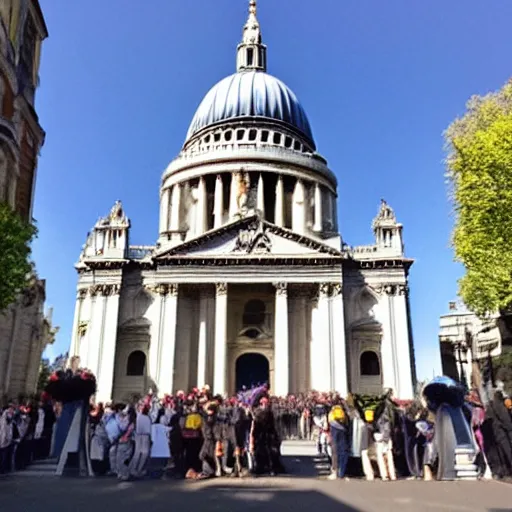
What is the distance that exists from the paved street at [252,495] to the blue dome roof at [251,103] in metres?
44.3

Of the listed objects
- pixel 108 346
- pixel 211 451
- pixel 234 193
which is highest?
pixel 234 193

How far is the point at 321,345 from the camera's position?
110 ft

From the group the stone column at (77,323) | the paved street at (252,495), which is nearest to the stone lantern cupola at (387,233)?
the stone column at (77,323)

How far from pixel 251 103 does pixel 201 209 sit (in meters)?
14.0

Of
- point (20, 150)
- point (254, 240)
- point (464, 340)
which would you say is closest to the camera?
point (20, 150)

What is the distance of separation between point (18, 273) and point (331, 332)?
1989cm

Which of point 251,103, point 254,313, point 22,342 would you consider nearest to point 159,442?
point 22,342

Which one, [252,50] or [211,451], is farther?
[252,50]

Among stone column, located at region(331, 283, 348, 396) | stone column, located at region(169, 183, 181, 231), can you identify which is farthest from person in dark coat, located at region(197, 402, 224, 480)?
stone column, located at region(169, 183, 181, 231)

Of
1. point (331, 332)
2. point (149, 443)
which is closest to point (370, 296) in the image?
point (331, 332)

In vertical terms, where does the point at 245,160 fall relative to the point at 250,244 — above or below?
above

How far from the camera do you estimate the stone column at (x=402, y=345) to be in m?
33.2

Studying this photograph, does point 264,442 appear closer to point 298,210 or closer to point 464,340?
point 298,210

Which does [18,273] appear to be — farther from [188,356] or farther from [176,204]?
[176,204]
